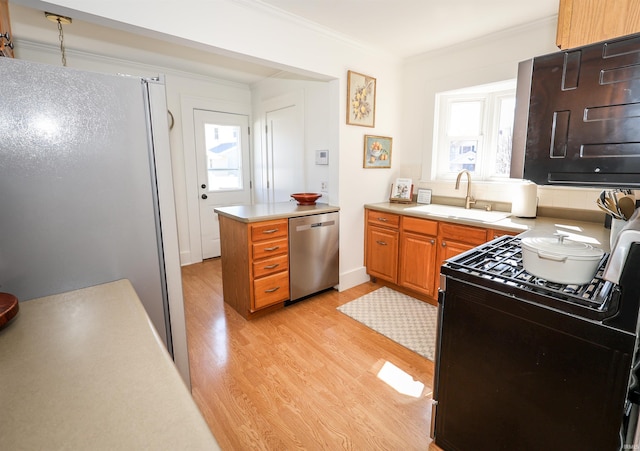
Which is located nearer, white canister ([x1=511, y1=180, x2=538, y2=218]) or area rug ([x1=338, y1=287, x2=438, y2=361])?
area rug ([x1=338, y1=287, x2=438, y2=361])

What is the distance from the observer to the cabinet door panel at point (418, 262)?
2.86 m

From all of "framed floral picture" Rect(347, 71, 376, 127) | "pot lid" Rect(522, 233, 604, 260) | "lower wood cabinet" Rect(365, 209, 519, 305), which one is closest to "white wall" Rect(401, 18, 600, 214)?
"framed floral picture" Rect(347, 71, 376, 127)

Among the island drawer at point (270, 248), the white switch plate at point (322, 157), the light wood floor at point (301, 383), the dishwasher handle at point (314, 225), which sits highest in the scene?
the white switch plate at point (322, 157)

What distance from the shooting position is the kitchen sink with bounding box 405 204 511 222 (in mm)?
2615

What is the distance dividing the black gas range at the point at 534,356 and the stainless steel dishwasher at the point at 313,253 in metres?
1.64

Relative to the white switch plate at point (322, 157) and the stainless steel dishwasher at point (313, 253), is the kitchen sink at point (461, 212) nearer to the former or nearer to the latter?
the stainless steel dishwasher at point (313, 253)

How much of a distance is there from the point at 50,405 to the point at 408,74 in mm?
3855

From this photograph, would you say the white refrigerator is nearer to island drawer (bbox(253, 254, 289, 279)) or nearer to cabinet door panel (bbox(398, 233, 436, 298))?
island drawer (bbox(253, 254, 289, 279))

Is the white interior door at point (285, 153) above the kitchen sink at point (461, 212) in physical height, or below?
above

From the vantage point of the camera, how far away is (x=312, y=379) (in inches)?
77.8

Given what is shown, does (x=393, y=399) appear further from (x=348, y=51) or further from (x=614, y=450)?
(x=348, y=51)

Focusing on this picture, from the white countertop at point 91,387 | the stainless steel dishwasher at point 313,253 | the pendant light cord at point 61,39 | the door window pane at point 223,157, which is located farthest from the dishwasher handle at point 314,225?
the pendant light cord at point 61,39

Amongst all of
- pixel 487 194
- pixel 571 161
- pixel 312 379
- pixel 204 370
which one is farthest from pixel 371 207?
pixel 571 161

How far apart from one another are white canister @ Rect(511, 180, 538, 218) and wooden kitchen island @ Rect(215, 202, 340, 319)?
172cm
